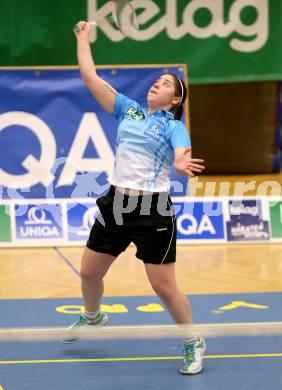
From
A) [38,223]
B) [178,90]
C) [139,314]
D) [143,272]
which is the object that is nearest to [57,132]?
[38,223]

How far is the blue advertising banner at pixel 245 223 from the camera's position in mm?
7785

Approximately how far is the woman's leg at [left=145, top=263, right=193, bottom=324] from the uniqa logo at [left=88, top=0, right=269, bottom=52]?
16.1ft

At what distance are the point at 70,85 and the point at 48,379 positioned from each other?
460cm

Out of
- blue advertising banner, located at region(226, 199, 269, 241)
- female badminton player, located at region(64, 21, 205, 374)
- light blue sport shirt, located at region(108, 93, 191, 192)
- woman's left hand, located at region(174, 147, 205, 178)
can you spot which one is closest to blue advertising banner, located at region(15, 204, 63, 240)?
blue advertising banner, located at region(226, 199, 269, 241)

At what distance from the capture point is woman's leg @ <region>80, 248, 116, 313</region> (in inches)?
178

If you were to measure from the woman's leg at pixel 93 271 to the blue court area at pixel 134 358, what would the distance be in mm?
350

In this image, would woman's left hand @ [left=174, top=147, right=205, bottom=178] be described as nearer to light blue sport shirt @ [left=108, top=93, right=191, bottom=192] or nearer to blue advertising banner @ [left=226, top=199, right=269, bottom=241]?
light blue sport shirt @ [left=108, top=93, right=191, bottom=192]

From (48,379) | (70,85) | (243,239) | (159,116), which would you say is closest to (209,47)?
(70,85)

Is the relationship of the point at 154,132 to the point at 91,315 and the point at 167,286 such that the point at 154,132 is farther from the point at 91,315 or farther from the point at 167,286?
the point at 91,315

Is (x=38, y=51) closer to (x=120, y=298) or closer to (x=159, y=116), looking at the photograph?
(x=120, y=298)

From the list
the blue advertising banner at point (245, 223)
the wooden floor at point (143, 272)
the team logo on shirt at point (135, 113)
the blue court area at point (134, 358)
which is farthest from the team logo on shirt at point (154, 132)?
the blue advertising banner at point (245, 223)

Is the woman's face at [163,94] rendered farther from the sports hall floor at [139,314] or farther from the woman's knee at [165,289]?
the sports hall floor at [139,314]

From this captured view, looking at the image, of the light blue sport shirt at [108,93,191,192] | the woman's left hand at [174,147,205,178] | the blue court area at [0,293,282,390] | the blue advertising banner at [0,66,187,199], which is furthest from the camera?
the blue advertising banner at [0,66,187,199]

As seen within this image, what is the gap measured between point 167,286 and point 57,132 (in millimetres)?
4190
